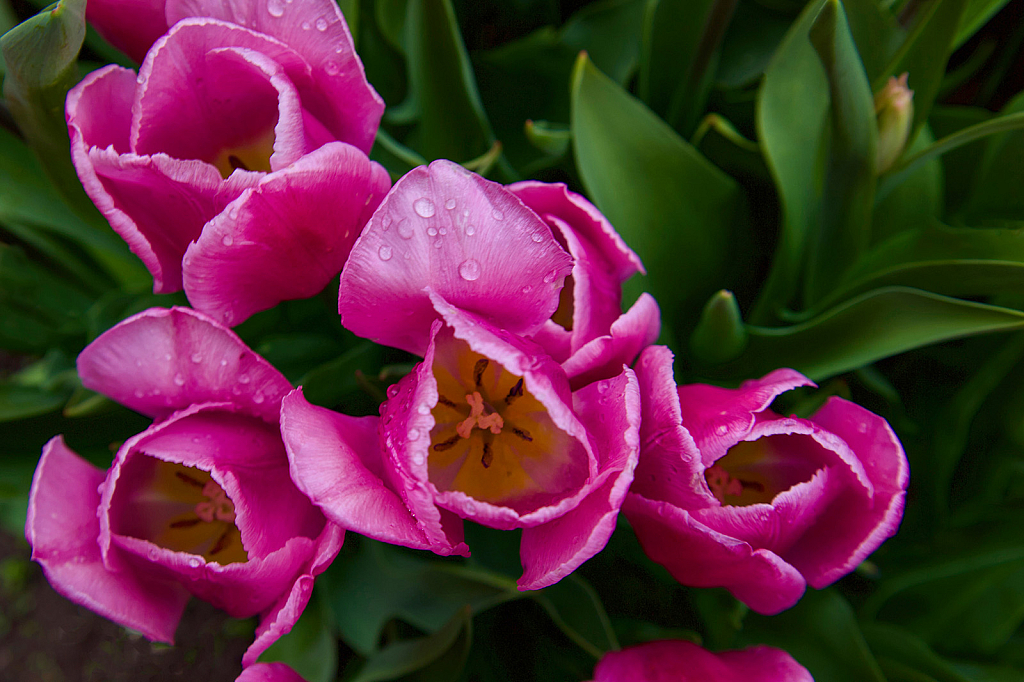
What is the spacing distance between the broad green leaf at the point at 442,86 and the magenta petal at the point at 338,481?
418mm

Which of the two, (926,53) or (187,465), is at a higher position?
(926,53)

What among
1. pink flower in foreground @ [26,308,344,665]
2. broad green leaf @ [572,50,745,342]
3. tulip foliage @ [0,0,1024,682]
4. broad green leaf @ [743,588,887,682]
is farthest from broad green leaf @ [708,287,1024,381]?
pink flower in foreground @ [26,308,344,665]

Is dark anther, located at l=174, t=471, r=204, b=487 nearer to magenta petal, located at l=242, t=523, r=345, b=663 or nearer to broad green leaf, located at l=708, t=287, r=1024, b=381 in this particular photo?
magenta petal, located at l=242, t=523, r=345, b=663

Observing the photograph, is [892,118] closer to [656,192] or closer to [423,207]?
[656,192]

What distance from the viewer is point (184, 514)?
56 cm

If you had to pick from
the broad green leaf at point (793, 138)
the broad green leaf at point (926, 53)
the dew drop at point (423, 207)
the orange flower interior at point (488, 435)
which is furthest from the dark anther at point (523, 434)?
the broad green leaf at point (926, 53)

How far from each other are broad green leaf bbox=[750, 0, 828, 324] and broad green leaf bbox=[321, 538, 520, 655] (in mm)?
407

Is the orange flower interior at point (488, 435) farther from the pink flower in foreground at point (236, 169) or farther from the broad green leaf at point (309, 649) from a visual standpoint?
the broad green leaf at point (309, 649)

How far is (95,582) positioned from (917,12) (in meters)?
0.85

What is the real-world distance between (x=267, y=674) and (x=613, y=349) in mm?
308

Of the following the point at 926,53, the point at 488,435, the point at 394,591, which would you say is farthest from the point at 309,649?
the point at 926,53

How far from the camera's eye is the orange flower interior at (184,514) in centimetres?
53

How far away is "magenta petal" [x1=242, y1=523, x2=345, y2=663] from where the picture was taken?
398 millimetres

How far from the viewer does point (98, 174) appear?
1.42ft
